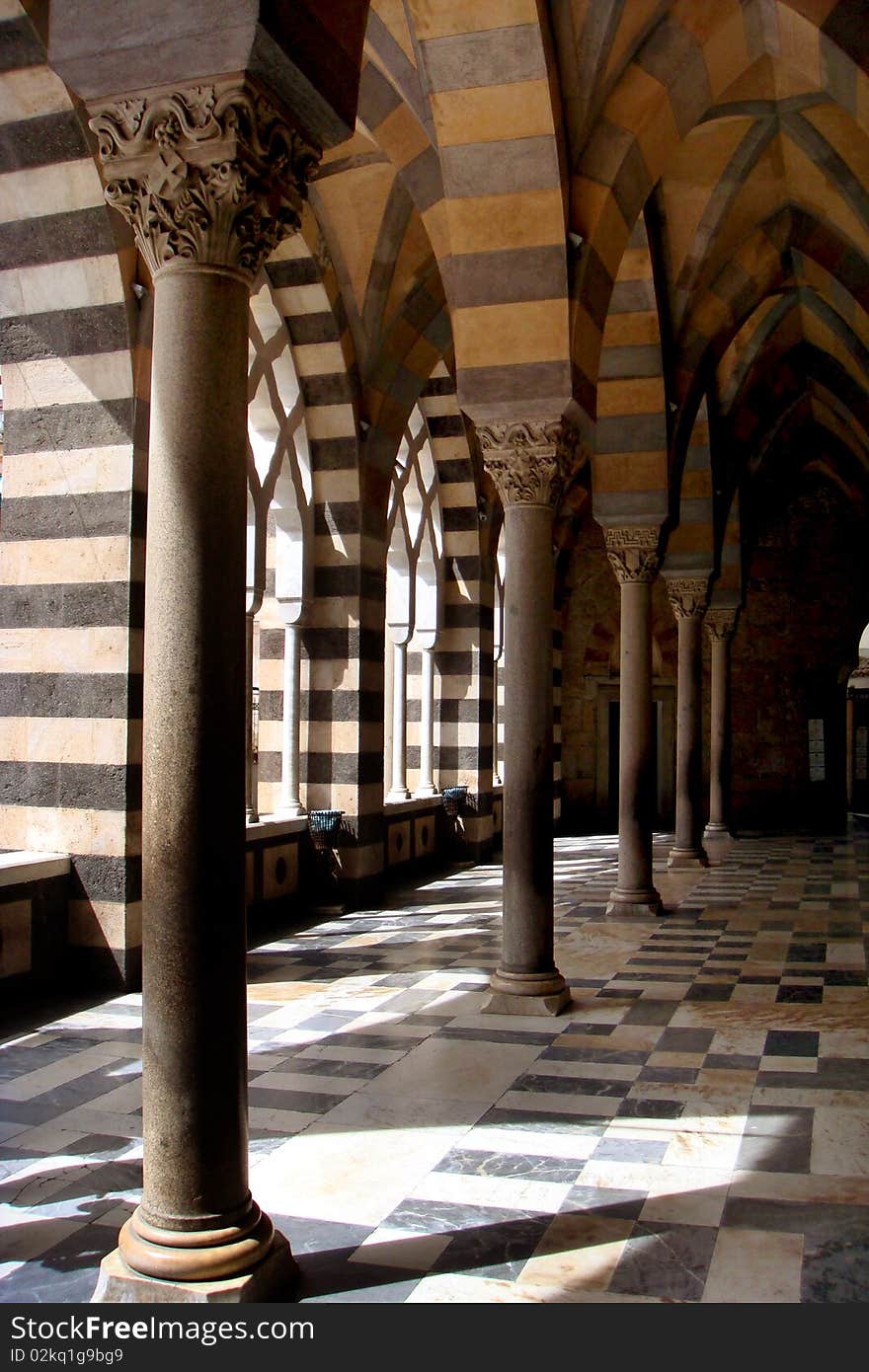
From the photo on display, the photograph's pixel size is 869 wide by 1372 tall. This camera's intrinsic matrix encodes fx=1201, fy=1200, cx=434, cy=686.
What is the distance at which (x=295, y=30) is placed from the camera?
3004 millimetres

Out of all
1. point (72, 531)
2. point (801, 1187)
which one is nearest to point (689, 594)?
point (72, 531)

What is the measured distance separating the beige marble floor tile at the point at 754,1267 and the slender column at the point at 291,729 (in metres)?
6.65

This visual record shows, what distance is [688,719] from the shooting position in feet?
40.9

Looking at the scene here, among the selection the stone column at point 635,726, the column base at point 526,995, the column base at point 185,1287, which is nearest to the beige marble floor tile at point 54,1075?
the column base at point 526,995

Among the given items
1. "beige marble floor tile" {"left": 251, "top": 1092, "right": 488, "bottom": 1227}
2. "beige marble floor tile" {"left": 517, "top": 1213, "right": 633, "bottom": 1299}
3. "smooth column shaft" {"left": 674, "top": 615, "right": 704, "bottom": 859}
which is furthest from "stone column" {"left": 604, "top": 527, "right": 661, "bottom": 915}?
"beige marble floor tile" {"left": 517, "top": 1213, "right": 633, "bottom": 1299}

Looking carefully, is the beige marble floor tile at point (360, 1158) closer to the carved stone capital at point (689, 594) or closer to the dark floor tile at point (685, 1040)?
the dark floor tile at point (685, 1040)

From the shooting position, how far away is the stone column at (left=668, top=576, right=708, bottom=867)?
12.4 metres

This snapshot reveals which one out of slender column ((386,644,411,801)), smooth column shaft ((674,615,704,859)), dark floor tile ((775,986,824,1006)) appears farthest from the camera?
slender column ((386,644,411,801))

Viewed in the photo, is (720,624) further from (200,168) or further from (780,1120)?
(200,168)

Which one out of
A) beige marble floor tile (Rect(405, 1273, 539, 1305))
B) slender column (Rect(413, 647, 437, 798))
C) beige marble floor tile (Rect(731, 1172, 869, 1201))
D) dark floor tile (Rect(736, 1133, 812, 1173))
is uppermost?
slender column (Rect(413, 647, 437, 798))

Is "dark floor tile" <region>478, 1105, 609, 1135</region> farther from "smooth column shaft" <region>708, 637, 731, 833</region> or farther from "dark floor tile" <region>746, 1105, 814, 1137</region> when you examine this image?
"smooth column shaft" <region>708, 637, 731, 833</region>

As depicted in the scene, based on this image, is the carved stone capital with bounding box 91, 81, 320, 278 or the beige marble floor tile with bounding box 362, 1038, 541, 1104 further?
the beige marble floor tile with bounding box 362, 1038, 541, 1104

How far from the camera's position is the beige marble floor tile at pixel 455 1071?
15.6ft

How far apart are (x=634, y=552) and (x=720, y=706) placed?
6653mm
